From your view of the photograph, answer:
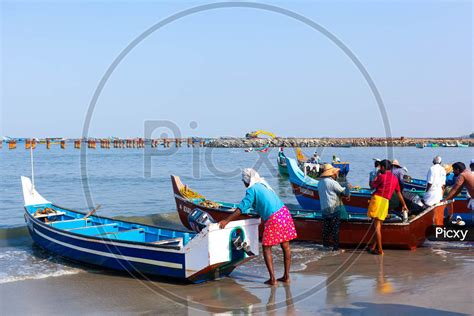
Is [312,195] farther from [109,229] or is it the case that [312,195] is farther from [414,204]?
[109,229]

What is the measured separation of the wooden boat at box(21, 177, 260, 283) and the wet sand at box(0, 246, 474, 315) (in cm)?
28

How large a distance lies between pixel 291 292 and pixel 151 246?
2431mm

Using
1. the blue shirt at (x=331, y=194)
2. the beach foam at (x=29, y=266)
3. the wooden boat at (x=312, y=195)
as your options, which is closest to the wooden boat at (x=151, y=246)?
the beach foam at (x=29, y=266)

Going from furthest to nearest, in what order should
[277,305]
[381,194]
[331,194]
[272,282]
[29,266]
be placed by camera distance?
1. [29,266]
2. [331,194]
3. [381,194]
4. [272,282]
5. [277,305]

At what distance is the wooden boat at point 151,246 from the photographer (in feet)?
24.0

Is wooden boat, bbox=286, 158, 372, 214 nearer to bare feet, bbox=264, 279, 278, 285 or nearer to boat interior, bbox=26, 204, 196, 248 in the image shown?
boat interior, bbox=26, 204, 196, 248

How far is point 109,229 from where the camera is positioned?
1038cm

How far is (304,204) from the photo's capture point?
16.5 meters

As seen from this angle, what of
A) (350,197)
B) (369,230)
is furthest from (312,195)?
(369,230)

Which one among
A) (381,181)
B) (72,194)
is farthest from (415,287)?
(72,194)

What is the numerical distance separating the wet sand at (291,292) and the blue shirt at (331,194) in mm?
1014

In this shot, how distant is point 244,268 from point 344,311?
123 inches

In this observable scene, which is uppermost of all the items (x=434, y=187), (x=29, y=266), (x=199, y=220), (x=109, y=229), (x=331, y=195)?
(x=434, y=187)

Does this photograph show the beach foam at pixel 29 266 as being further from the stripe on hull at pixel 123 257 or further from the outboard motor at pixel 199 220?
the outboard motor at pixel 199 220
